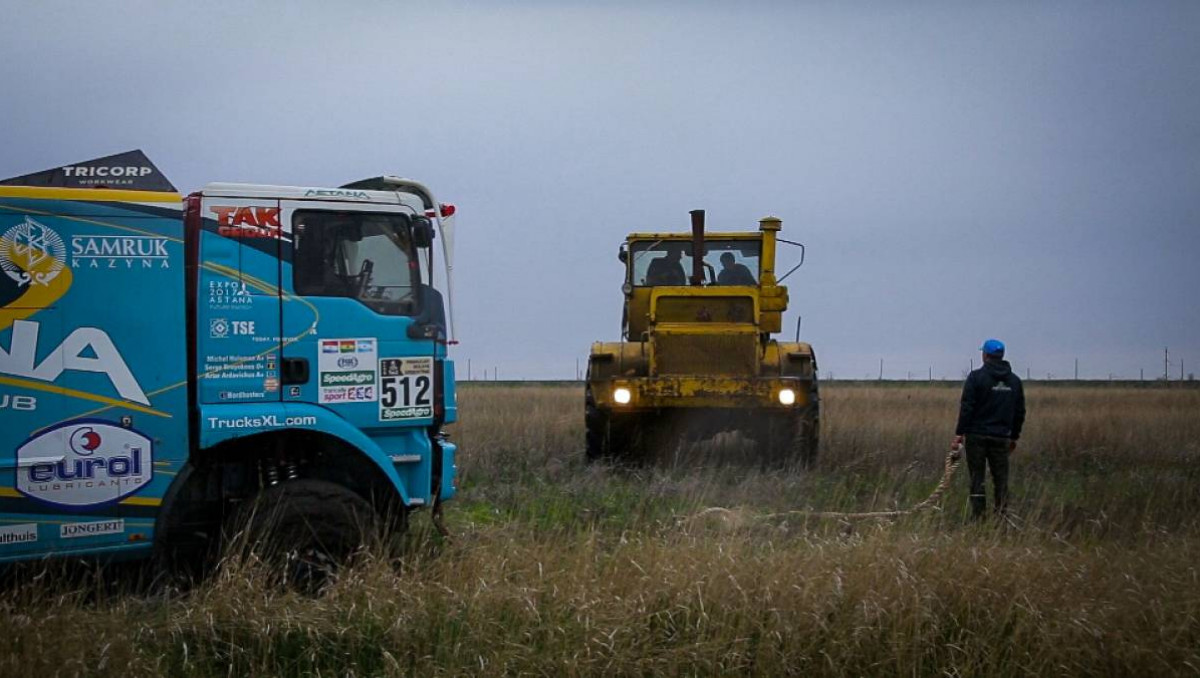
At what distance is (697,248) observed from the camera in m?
14.4

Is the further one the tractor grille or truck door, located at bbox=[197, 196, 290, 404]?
the tractor grille

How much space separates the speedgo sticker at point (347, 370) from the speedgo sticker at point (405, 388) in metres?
0.08

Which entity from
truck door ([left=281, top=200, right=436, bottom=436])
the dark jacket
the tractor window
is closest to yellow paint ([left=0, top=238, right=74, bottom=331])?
truck door ([left=281, top=200, right=436, bottom=436])

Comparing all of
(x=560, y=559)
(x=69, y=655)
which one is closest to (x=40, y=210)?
(x=69, y=655)

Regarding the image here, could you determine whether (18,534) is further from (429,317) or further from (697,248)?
(697,248)

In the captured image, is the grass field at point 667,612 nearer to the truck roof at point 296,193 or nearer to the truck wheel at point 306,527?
the truck wheel at point 306,527

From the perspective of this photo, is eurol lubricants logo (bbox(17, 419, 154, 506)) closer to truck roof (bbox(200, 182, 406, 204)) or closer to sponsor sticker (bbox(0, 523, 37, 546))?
sponsor sticker (bbox(0, 523, 37, 546))

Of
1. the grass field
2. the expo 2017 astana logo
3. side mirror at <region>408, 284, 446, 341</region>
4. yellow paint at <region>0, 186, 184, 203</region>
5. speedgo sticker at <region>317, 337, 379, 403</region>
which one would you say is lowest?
the grass field

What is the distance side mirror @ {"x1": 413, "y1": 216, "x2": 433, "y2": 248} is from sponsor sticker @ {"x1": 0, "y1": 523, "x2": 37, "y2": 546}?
2.78 m

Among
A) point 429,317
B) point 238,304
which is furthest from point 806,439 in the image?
point 238,304

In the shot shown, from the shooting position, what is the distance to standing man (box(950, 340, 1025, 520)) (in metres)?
10.6

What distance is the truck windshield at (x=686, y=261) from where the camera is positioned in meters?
14.7

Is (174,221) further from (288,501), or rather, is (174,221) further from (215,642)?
(215,642)

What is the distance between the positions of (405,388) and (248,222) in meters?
1.40
